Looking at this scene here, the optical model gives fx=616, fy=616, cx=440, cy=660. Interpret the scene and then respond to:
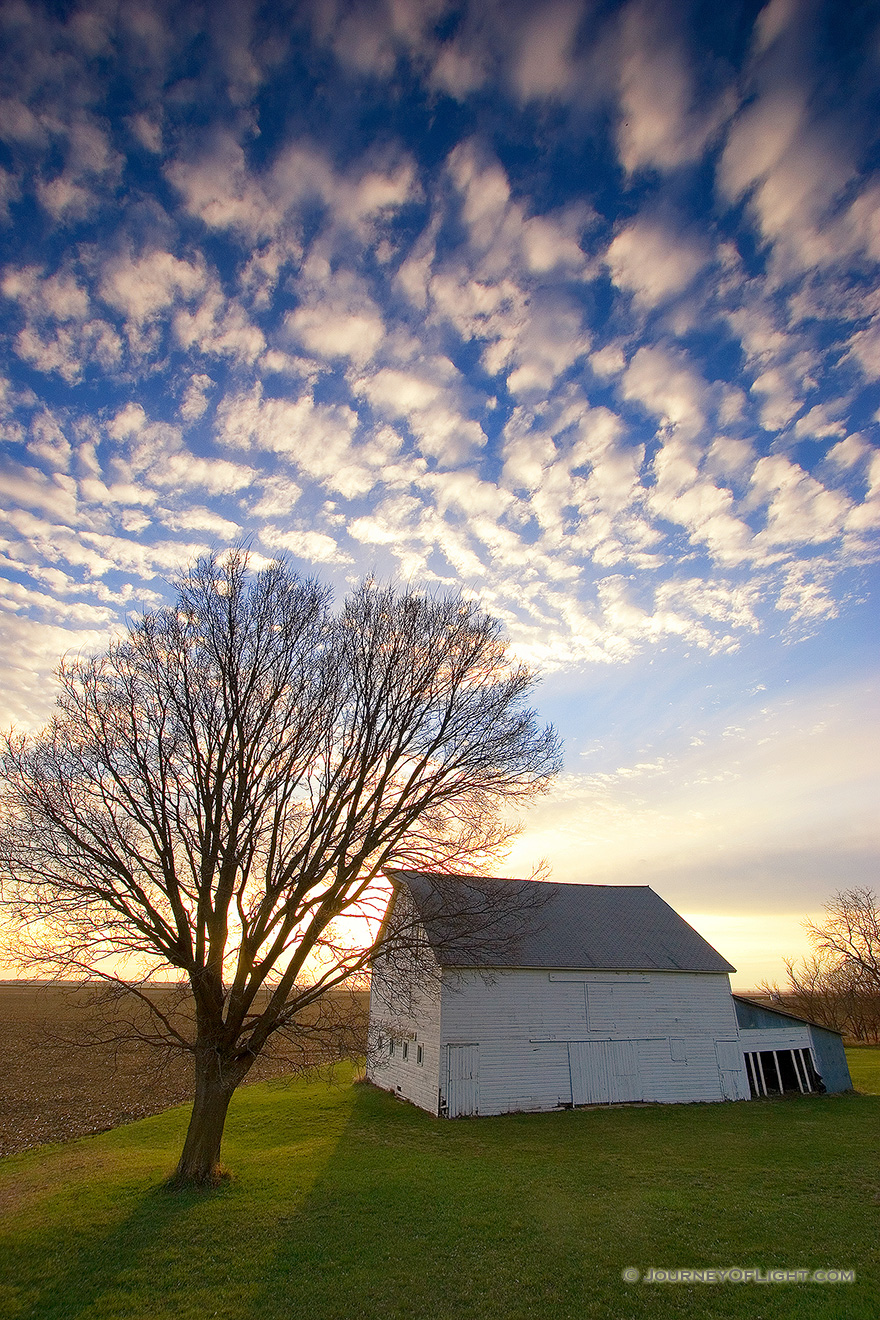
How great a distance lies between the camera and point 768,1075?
28250 millimetres

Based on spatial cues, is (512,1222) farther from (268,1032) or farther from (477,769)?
(477,769)

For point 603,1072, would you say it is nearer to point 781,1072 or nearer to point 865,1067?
point 781,1072

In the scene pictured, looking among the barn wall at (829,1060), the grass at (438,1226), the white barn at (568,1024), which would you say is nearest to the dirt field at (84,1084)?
the grass at (438,1226)

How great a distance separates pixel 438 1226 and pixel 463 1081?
1113 cm

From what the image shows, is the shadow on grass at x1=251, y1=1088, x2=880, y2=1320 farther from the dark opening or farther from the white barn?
the dark opening

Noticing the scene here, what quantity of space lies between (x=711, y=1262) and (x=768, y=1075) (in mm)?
22949

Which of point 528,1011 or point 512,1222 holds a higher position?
point 528,1011

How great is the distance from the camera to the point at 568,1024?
2458 cm

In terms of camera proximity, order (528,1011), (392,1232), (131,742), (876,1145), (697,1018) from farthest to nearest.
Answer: (697,1018) → (528,1011) → (876,1145) → (131,742) → (392,1232)

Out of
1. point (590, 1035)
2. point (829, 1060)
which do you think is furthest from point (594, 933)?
point (829, 1060)

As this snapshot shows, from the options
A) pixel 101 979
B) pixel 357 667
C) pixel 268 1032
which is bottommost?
pixel 268 1032

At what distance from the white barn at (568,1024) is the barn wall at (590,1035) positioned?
0.14 feet

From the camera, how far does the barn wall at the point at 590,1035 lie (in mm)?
22844

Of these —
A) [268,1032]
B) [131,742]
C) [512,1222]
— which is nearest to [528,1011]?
[512,1222]
